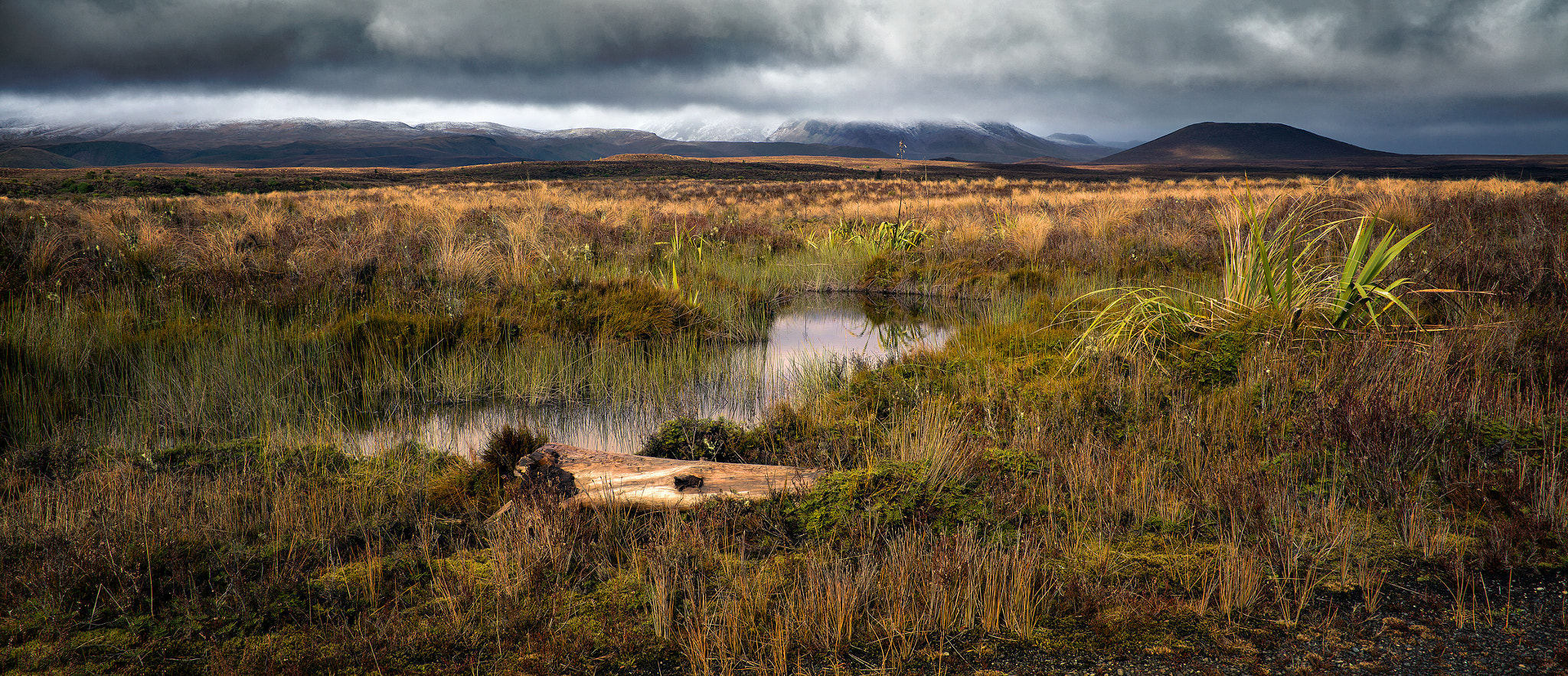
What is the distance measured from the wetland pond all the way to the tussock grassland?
186 mm

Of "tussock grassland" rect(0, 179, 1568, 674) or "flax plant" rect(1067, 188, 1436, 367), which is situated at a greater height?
"flax plant" rect(1067, 188, 1436, 367)

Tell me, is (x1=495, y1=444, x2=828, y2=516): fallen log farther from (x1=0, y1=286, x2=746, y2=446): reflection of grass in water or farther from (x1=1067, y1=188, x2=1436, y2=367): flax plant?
(x1=1067, y1=188, x2=1436, y2=367): flax plant

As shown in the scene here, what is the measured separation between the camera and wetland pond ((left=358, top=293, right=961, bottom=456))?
4.91 metres

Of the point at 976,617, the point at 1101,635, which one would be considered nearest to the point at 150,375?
the point at 976,617

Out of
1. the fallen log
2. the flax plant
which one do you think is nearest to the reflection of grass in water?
the fallen log

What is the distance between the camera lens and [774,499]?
10.5 feet

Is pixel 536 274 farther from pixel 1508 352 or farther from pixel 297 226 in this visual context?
pixel 1508 352

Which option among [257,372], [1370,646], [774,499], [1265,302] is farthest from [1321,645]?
[257,372]

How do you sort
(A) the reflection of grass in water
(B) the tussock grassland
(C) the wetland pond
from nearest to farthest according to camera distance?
(B) the tussock grassland < (A) the reflection of grass in water < (C) the wetland pond

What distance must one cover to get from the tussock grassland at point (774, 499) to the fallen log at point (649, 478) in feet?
0.43

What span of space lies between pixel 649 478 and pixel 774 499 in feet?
2.14

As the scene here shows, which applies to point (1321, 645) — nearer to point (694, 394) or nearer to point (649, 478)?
point (649, 478)

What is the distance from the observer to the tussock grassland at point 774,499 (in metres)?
2.35

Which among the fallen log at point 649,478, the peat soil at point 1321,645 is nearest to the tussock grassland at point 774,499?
the peat soil at point 1321,645
